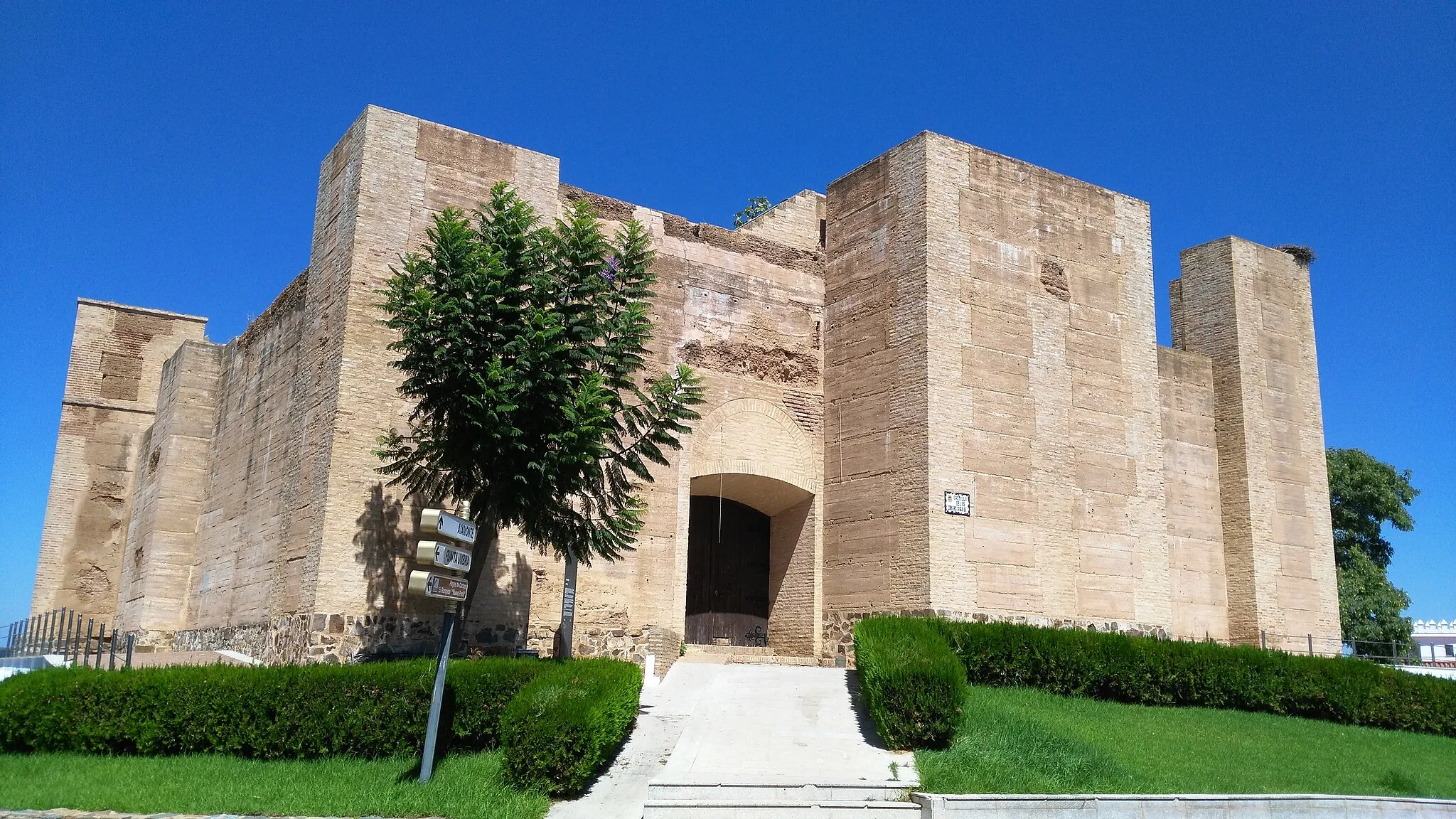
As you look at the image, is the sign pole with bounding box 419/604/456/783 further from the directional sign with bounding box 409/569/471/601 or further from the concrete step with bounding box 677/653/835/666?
the concrete step with bounding box 677/653/835/666

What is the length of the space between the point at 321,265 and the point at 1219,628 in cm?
1634

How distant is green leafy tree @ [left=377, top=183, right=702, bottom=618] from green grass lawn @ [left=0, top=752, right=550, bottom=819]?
2.17 meters

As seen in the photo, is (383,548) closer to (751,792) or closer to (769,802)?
(751,792)

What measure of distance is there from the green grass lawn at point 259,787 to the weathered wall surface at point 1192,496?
1415 centimetres

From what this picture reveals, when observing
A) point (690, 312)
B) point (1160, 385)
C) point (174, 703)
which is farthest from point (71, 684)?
point (1160, 385)

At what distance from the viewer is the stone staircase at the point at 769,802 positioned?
8.82m

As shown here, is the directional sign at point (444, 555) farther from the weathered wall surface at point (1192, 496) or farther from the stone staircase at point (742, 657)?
the weathered wall surface at point (1192, 496)

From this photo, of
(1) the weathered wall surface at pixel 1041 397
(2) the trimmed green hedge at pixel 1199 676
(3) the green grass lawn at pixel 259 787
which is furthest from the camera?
(1) the weathered wall surface at pixel 1041 397

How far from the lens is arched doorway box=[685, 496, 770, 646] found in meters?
18.7

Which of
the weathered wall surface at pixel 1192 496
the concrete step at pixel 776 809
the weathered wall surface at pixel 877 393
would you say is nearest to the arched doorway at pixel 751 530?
the weathered wall surface at pixel 877 393

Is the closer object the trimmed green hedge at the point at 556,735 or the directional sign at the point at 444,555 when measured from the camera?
the directional sign at the point at 444,555

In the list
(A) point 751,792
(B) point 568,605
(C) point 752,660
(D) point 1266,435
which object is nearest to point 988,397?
(C) point 752,660

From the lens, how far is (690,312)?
1788 centimetres

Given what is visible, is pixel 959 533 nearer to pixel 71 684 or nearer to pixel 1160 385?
pixel 1160 385
